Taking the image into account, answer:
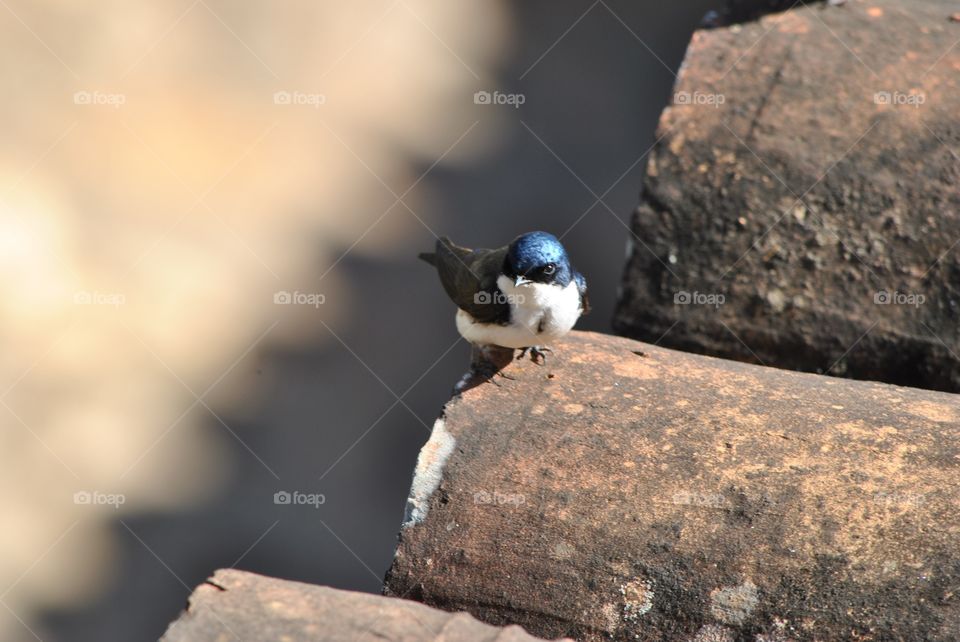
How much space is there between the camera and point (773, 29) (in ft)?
14.2

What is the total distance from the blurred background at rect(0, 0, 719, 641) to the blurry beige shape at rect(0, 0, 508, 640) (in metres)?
0.01

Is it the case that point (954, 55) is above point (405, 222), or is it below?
above

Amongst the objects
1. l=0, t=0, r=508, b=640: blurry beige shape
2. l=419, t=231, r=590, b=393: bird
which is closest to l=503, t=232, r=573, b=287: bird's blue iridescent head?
l=419, t=231, r=590, b=393: bird

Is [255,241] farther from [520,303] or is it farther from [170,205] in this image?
[520,303]

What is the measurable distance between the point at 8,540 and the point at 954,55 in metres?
4.81

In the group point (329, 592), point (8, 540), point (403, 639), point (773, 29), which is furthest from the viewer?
point (8, 540)

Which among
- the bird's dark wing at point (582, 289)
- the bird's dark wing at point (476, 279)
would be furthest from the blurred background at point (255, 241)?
the bird's dark wing at point (582, 289)

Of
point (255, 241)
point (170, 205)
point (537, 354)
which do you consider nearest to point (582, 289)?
point (537, 354)

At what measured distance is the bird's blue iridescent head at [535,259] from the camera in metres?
3.34

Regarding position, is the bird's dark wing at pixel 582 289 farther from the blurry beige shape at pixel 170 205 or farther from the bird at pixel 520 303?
the blurry beige shape at pixel 170 205

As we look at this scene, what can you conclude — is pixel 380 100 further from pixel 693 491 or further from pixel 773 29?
pixel 693 491

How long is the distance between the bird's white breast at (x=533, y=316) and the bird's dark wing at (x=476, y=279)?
30mm

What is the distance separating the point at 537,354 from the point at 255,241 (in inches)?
122

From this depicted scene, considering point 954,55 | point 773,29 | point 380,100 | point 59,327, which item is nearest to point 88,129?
point 59,327
